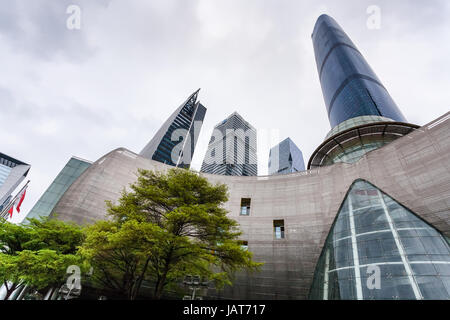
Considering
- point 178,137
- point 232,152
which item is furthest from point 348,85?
point 232,152

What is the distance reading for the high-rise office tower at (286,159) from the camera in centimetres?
16288

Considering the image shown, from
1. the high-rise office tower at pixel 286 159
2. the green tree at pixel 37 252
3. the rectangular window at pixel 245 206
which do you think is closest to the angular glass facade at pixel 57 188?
the green tree at pixel 37 252

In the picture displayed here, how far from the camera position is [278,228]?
18.4 meters

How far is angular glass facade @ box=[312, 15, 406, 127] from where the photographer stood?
232ft

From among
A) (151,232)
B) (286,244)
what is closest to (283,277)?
(286,244)

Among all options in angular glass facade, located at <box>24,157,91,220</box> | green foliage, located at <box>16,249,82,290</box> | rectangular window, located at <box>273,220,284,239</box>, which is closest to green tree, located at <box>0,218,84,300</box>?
green foliage, located at <box>16,249,82,290</box>

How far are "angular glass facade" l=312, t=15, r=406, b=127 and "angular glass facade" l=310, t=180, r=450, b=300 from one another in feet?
215

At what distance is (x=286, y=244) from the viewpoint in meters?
17.0

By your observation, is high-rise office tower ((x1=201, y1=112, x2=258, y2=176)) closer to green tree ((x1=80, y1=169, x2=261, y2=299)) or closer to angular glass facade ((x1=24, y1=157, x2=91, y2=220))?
angular glass facade ((x1=24, y1=157, x2=91, y2=220))

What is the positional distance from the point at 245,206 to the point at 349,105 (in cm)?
7363

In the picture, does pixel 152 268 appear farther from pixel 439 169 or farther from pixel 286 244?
pixel 439 169

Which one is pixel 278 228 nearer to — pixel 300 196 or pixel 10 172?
pixel 300 196

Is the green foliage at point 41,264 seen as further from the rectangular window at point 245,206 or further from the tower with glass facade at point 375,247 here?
the tower with glass facade at point 375,247
